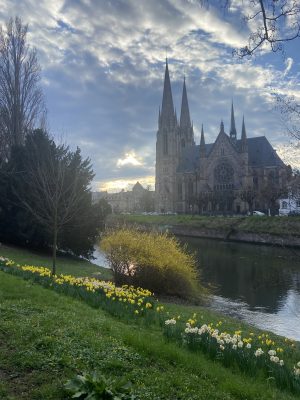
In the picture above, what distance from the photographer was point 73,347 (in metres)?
5.52

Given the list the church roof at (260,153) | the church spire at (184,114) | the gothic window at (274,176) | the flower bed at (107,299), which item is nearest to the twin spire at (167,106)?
the church spire at (184,114)

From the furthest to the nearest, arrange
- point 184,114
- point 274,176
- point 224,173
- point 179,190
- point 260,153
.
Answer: point 184,114, point 179,190, point 224,173, point 260,153, point 274,176

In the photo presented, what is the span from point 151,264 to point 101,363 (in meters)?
11.3

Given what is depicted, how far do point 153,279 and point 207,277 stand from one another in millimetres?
8630

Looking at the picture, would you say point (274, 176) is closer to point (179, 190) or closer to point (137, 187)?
point (179, 190)

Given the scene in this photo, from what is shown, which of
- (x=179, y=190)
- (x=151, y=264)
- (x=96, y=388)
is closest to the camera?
(x=96, y=388)

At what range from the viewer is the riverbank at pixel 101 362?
4.50 m

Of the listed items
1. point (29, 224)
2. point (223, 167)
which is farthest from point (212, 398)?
point (223, 167)

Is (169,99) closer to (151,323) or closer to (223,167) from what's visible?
(223,167)

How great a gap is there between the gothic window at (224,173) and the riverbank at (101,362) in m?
88.1

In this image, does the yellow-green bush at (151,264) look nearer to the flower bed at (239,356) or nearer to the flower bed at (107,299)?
the flower bed at (107,299)

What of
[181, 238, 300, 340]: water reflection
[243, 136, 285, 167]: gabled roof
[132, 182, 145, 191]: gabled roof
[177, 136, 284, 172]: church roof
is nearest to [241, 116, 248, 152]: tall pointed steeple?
[177, 136, 284, 172]: church roof

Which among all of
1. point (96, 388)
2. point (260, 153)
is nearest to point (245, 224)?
point (260, 153)

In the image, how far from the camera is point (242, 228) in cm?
5181
